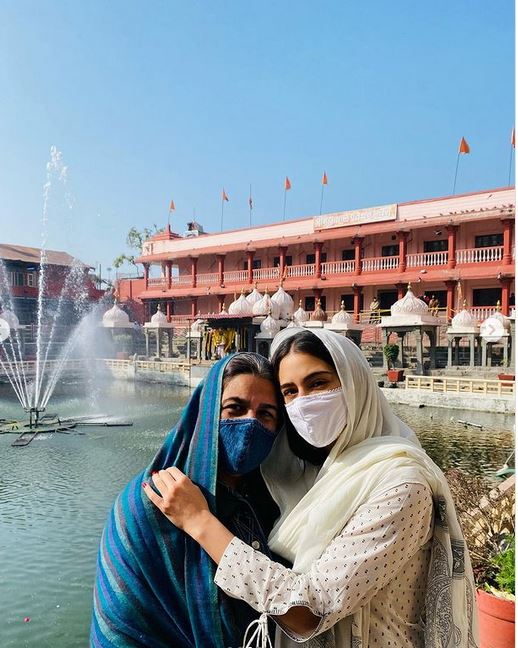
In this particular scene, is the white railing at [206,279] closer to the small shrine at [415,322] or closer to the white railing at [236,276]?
the white railing at [236,276]

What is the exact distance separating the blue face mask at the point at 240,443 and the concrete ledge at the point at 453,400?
13.3 meters

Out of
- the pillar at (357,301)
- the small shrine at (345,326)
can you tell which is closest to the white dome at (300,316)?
the small shrine at (345,326)

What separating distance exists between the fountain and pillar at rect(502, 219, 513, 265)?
17.8 m

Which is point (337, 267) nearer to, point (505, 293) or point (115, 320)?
point (505, 293)

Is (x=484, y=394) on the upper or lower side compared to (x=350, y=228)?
lower

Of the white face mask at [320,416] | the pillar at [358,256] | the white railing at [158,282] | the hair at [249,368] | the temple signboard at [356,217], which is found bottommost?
the white face mask at [320,416]

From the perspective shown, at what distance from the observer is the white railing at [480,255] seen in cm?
2342

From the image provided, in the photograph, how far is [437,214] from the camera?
25.2 m

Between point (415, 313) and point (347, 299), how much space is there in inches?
380

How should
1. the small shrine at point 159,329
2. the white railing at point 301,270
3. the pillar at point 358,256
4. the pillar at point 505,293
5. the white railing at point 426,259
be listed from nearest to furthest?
the pillar at point 505,293 < the white railing at point 426,259 < the pillar at point 358,256 < the white railing at point 301,270 < the small shrine at point 159,329

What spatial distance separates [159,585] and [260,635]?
307 mm

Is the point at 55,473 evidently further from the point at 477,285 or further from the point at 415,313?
the point at 477,285

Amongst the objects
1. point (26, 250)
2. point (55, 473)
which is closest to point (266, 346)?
point (55, 473)

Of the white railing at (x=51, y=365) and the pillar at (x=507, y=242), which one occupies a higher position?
the pillar at (x=507, y=242)
